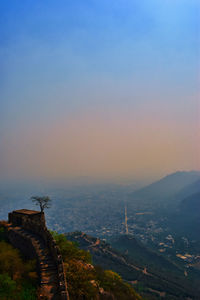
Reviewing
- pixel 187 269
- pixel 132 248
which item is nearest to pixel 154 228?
pixel 132 248

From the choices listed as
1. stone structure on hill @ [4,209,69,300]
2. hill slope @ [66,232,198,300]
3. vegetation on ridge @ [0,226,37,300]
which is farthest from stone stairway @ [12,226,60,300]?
hill slope @ [66,232,198,300]

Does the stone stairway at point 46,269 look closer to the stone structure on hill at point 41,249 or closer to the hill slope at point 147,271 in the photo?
the stone structure on hill at point 41,249

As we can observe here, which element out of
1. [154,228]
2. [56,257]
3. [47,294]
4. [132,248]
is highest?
[56,257]

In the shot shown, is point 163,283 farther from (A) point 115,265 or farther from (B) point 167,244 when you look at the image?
(B) point 167,244

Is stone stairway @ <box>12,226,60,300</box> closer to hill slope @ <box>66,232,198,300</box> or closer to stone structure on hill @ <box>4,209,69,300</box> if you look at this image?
stone structure on hill @ <box>4,209,69,300</box>

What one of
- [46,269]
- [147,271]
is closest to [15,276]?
[46,269]

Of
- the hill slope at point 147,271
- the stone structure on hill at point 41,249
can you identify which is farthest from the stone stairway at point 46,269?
the hill slope at point 147,271

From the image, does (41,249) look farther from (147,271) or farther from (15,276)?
(147,271)
